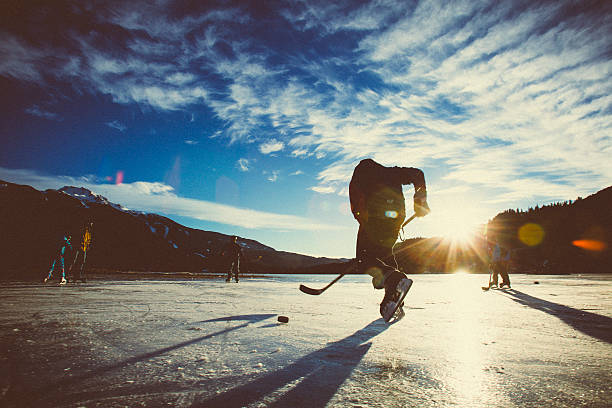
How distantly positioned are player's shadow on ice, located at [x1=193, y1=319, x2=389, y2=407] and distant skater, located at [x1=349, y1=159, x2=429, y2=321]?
4.74 ft

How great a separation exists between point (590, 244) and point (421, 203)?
77.8 meters

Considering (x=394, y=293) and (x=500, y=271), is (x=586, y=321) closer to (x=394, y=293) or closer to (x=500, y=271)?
(x=394, y=293)

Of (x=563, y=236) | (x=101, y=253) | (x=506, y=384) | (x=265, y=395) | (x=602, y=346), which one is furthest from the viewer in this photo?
(x=101, y=253)

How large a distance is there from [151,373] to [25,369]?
0.61 metres

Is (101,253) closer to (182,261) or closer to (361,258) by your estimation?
(182,261)

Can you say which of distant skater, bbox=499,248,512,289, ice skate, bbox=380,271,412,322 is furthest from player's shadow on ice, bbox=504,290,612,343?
distant skater, bbox=499,248,512,289

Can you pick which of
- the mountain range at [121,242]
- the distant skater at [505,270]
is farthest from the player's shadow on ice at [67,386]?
the mountain range at [121,242]

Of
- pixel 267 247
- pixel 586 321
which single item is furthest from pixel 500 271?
pixel 267 247

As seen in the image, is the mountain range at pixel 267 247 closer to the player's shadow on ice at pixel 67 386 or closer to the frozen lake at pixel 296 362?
the frozen lake at pixel 296 362

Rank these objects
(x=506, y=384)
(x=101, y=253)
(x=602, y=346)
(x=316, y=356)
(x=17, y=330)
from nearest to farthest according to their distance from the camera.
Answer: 1. (x=506, y=384)
2. (x=316, y=356)
3. (x=602, y=346)
4. (x=17, y=330)
5. (x=101, y=253)

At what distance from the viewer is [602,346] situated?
218 centimetres

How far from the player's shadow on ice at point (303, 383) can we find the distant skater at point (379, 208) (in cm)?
145

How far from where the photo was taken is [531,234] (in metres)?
71.9

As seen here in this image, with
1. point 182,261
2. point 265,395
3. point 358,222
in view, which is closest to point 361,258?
point 358,222
